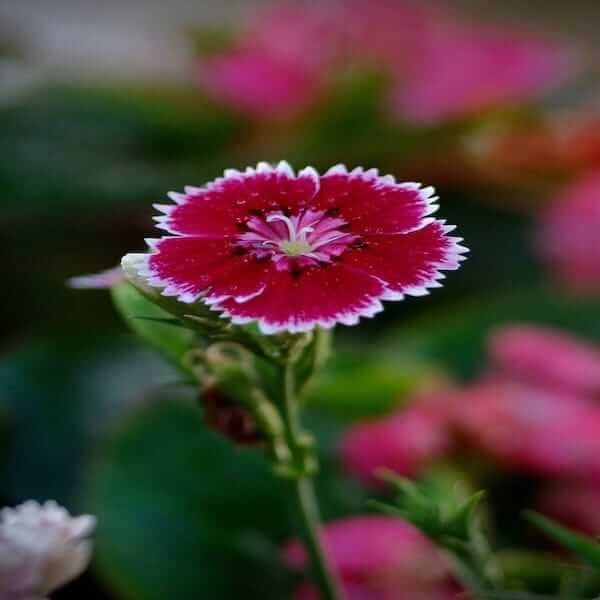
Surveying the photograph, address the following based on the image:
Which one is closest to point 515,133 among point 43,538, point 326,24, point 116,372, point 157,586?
point 326,24

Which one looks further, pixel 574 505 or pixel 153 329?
pixel 574 505

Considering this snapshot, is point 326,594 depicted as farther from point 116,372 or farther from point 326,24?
point 326,24

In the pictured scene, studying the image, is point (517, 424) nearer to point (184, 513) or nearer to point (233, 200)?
point (184, 513)

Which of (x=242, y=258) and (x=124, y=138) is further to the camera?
(x=124, y=138)

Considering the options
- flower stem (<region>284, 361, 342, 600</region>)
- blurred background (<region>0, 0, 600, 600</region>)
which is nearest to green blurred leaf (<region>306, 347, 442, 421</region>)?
blurred background (<region>0, 0, 600, 600</region>)

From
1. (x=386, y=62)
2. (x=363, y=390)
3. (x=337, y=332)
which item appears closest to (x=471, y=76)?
(x=386, y=62)
